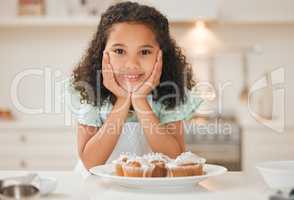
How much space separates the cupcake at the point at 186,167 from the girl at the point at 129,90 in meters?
0.42

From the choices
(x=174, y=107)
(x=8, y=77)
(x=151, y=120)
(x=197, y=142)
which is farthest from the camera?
(x=8, y=77)

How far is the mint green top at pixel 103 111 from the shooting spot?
183 centimetres

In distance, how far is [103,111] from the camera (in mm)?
1876

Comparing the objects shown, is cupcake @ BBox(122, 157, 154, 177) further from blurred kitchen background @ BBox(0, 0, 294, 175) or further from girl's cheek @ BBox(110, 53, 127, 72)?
blurred kitchen background @ BBox(0, 0, 294, 175)

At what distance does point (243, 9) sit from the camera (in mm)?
3506

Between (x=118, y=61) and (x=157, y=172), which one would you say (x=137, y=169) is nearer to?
(x=157, y=172)

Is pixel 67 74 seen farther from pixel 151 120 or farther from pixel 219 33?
pixel 151 120

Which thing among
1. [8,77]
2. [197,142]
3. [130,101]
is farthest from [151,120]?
[8,77]

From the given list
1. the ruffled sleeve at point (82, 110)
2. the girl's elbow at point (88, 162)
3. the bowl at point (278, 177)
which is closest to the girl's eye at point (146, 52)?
the ruffled sleeve at point (82, 110)

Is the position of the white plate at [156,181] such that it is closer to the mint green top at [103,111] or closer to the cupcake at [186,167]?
the cupcake at [186,167]

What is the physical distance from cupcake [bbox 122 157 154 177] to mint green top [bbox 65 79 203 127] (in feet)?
1.73

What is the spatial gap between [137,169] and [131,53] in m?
0.65

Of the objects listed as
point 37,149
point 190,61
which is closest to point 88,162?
point 37,149

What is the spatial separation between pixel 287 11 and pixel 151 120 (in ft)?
6.72
